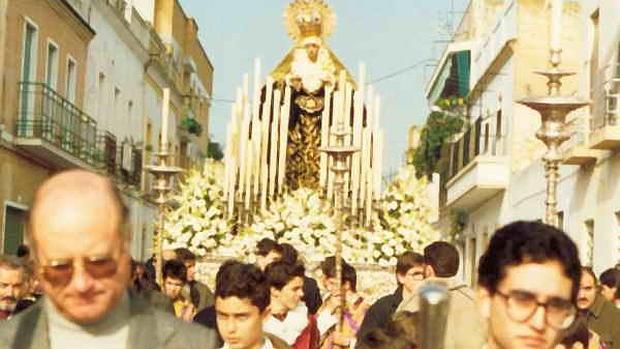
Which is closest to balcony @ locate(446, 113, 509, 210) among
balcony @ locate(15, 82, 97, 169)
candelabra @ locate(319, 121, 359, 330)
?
balcony @ locate(15, 82, 97, 169)

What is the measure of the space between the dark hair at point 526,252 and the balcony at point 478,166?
3022 centimetres

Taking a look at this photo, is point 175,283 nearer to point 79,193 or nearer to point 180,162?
point 79,193

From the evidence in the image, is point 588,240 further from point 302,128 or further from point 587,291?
point 587,291

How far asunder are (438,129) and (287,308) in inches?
1504

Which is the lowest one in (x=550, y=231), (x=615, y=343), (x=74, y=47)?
(x=615, y=343)

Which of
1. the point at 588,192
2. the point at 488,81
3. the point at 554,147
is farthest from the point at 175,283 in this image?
Result: the point at 488,81

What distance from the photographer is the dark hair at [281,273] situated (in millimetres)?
8625

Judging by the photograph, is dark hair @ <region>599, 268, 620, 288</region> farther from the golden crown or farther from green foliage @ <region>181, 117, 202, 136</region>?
green foliage @ <region>181, 117, 202, 136</region>

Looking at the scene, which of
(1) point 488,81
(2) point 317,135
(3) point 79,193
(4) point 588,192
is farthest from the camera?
(1) point 488,81

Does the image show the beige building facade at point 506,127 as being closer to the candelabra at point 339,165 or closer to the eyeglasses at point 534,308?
the candelabra at point 339,165

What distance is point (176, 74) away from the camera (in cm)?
4750

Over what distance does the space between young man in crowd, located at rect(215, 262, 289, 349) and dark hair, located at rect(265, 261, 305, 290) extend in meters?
2.14

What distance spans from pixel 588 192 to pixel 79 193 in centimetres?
2141

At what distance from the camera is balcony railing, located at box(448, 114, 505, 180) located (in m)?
35.7
